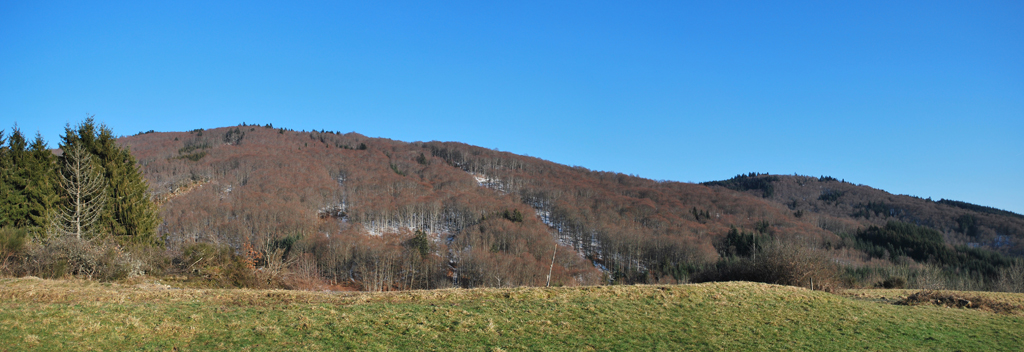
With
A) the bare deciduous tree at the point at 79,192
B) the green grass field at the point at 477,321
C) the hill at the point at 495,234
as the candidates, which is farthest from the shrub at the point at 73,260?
the hill at the point at 495,234

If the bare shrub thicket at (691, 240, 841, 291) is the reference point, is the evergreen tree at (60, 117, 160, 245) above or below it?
above

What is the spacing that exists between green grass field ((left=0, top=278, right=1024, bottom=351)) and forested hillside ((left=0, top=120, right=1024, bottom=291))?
37.3 feet

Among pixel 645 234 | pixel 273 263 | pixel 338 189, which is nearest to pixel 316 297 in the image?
pixel 273 263

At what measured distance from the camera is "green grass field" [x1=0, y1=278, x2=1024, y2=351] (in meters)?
12.9

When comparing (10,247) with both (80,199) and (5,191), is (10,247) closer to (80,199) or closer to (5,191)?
(80,199)

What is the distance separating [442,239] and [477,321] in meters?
137

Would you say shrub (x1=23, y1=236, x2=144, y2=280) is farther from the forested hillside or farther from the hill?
the hill

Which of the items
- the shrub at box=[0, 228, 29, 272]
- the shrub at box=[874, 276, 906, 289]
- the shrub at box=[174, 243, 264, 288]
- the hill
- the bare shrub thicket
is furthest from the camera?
the hill

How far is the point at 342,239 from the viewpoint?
12156 cm

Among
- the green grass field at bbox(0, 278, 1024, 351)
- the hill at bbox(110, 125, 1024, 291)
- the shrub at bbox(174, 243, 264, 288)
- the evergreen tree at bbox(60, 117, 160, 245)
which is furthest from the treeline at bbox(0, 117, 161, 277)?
the hill at bbox(110, 125, 1024, 291)

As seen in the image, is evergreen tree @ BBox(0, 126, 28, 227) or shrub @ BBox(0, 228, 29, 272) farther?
evergreen tree @ BBox(0, 126, 28, 227)

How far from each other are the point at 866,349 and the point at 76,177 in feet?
127

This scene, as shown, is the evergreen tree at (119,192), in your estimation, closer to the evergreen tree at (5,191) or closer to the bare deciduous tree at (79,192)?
the bare deciduous tree at (79,192)

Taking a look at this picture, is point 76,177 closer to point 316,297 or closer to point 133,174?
point 133,174
